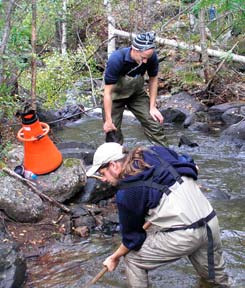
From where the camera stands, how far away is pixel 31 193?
5.50 meters

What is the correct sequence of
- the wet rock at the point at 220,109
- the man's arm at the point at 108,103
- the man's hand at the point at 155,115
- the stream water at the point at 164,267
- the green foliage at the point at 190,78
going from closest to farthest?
the stream water at the point at 164,267 < the man's arm at the point at 108,103 < the man's hand at the point at 155,115 < the wet rock at the point at 220,109 < the green foliage at the point at 190,78

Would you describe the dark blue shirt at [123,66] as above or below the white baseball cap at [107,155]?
below

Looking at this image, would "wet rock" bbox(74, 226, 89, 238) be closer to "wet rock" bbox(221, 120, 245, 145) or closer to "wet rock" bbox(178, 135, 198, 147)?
"wet rock" bbox(178, 135, 198, 147)

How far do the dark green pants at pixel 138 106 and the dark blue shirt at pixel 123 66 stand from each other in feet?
0.66

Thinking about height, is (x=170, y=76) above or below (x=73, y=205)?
below

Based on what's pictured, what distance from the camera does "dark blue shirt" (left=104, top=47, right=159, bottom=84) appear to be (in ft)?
19.1

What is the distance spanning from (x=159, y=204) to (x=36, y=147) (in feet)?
9.67

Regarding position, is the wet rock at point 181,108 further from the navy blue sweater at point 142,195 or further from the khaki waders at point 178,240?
the navy blue sweater at point 142,195

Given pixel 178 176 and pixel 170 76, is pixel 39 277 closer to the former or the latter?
pixel 178 176

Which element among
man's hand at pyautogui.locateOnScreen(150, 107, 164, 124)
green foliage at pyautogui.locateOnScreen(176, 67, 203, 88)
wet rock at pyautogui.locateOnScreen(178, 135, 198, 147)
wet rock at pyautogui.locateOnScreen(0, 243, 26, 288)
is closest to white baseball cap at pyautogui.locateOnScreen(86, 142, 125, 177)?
wet rock at pyautogui.locateOnScreen(0, 243, 26, 288)

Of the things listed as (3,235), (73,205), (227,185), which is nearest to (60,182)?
(73,205)

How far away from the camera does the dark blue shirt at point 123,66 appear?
229 inches

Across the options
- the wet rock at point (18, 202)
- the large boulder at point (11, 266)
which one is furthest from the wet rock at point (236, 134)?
the large boulder at point (11, 266)

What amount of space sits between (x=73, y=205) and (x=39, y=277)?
5.07ft
